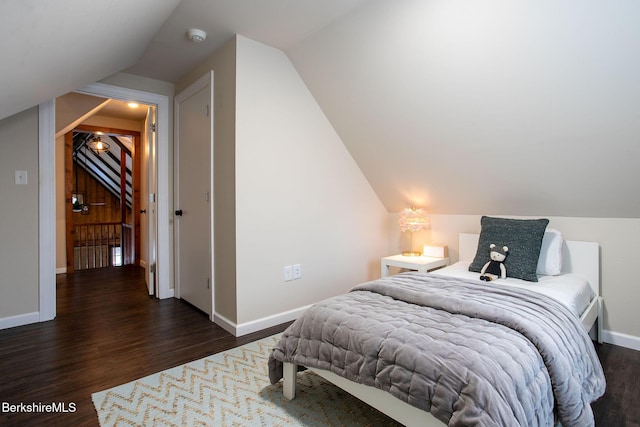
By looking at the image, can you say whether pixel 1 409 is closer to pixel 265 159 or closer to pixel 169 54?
pixel 265 159

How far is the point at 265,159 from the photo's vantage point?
2.71m

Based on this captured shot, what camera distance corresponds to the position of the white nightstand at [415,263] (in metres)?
3.03

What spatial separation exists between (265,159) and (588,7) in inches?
84.5

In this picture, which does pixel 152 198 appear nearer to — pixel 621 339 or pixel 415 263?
pixel 415 263

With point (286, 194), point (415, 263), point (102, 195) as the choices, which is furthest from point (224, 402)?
point (102, 195)

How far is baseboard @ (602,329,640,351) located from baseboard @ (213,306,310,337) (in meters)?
2.37

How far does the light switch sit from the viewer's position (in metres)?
2.74

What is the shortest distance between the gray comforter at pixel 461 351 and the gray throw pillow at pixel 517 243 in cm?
68

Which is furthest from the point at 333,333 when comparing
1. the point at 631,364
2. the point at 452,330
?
the point at 631,364

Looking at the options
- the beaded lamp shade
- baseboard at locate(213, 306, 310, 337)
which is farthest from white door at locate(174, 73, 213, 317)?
the beaded lamp shade

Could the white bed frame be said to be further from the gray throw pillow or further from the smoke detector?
the smoke detector

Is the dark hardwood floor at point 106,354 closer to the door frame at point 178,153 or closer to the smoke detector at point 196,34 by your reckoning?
the door frame at point 178,153

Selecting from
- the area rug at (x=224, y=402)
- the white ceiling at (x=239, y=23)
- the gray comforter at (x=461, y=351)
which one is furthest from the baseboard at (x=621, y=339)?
the white ceiling at (x=239, y=23)

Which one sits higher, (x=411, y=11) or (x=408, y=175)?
(x=411, y=11)
